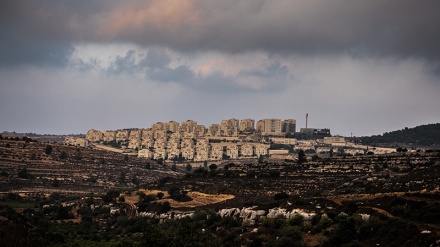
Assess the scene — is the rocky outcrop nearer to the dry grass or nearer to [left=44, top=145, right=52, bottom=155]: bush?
the dry grass

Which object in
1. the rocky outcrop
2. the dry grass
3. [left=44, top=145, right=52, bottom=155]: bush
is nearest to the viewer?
the rocky outcrop

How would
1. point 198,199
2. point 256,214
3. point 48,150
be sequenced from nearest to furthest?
1. point 256,214
2. point 198,199
3. point 48,150

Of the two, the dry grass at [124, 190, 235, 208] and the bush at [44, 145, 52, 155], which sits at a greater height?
the bush at [44, 145, 52, 155]

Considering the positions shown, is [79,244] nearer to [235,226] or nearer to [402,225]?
[235,226]

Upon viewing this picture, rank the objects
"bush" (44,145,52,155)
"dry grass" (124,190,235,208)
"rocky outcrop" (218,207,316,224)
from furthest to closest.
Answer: "bush" (44,145,52,155) < "dry grass" (124,190,235,208) < "rocky outcrop" (218,207,316,224)

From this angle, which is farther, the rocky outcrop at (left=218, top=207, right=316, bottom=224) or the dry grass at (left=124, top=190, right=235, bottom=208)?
the dry grass at (left=124, top=190, right=235, bottom=208)

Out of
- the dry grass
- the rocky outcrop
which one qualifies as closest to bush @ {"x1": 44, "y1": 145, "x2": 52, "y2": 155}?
the dry grass

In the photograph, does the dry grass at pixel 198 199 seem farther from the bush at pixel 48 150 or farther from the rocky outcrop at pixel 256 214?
the bush at pixel 48 150

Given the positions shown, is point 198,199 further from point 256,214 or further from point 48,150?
point 48,150

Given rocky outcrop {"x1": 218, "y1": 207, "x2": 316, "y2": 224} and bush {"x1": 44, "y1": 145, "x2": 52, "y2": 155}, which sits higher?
bush {"x1": 44, "y1": 145, "x2": 52, "y2": 155}

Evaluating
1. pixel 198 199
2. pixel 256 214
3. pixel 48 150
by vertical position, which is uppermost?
pixel 48 150

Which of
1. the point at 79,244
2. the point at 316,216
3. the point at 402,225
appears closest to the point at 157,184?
the point at 79,244

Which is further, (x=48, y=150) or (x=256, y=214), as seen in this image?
(x=48, y=150)

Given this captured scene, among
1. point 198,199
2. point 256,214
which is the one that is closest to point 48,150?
point 198,199
